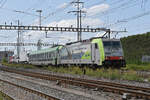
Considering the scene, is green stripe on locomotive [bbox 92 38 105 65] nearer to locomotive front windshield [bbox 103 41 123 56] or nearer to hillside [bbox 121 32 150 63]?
locomotive front windshield [bbox 103 41 123 56]

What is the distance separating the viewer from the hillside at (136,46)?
1254 inches

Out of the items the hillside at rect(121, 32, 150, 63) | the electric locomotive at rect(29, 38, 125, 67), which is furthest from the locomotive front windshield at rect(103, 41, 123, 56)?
the hillside at rect(121, 32, 150, 63)

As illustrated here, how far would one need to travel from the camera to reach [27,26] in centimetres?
3709

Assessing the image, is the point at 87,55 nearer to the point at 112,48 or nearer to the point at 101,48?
the point at 101,48

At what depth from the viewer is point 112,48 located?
2236cm

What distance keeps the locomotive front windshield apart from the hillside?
10.1 metres

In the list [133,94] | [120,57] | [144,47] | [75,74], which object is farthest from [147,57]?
[133,94]

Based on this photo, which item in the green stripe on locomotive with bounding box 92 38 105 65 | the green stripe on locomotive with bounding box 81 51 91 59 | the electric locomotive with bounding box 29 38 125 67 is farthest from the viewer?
the green stripe on locomotive with bounding box 81 51 91 59

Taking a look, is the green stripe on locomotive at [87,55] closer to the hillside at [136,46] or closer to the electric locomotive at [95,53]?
the electric locomotive at [95,53]

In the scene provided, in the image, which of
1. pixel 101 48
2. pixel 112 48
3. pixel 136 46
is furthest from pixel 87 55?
pixel 136 46

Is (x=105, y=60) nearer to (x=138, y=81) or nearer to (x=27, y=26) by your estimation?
(x=138, y=81)

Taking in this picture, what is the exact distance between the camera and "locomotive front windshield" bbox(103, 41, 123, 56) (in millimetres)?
21923

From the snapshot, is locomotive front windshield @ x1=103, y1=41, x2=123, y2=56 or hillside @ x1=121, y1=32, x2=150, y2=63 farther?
hillside @ x1=121, y1=32, x2=150, y2=63

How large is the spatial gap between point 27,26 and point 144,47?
16872 mm
